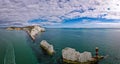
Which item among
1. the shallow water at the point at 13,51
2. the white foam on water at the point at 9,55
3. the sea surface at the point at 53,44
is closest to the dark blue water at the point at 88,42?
the sea surface at the point at 53,44

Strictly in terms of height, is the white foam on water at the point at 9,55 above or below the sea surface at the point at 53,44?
above

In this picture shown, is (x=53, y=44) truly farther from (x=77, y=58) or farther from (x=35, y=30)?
(x=77, y=58)

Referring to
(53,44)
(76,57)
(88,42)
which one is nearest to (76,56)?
(76,57)

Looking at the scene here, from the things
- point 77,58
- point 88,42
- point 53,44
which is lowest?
point 88,42

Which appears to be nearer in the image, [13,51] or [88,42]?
[13,51]

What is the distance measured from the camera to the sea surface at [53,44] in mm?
5992

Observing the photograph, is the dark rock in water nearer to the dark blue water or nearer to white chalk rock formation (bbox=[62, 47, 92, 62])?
white chalk rock formation (bbox=[62, 47, 92, 62])

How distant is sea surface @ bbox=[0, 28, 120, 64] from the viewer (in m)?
5.99

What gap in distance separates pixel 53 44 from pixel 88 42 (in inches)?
49.6

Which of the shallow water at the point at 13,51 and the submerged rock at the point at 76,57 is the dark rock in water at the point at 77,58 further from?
the shallow water at the point at 13,51

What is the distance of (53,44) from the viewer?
824 cm

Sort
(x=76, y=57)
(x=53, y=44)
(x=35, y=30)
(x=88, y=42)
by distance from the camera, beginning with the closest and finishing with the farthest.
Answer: (x=76, y=57), (x=35, y=30), (x=53, y=44), (x=88, y=42)

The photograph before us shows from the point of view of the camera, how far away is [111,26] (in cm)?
757

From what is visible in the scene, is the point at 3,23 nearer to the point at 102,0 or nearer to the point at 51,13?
the point at 51,13
